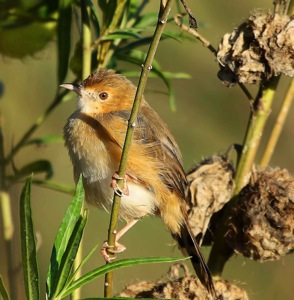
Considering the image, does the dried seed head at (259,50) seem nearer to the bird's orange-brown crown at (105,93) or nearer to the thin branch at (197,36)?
the thin branch at (197,36)

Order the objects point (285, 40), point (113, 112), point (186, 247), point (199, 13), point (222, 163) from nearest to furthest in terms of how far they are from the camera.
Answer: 1. point (285, 40)
2. point (222, 163)
3. point (186, 247)
4. point (113, 112)
5. point (199, 13)

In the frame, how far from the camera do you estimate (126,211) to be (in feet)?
14.5

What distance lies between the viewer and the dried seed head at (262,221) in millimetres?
3629

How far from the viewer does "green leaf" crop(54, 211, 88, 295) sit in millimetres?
2832

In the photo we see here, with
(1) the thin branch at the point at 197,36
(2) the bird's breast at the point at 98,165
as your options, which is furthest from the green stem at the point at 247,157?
(2) the bird's breast at the point at 98,165

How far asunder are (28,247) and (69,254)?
6.1 inches

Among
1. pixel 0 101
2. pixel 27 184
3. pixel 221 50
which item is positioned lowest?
pixel 0 101

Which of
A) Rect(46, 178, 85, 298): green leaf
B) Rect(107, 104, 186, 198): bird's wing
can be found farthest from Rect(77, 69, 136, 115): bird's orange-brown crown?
Rect(46, 178, 85, 298): green leaf

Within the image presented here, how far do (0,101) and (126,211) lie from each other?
2.48 m

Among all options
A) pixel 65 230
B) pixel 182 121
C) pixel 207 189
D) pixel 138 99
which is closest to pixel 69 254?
pixel 65 230

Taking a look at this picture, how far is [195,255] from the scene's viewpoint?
13.4 ft

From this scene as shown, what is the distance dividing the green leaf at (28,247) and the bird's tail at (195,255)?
94 centimetres

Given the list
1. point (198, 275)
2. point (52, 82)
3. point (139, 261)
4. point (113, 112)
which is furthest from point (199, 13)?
point (139, 261)

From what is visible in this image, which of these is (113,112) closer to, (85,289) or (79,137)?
(79,137)
